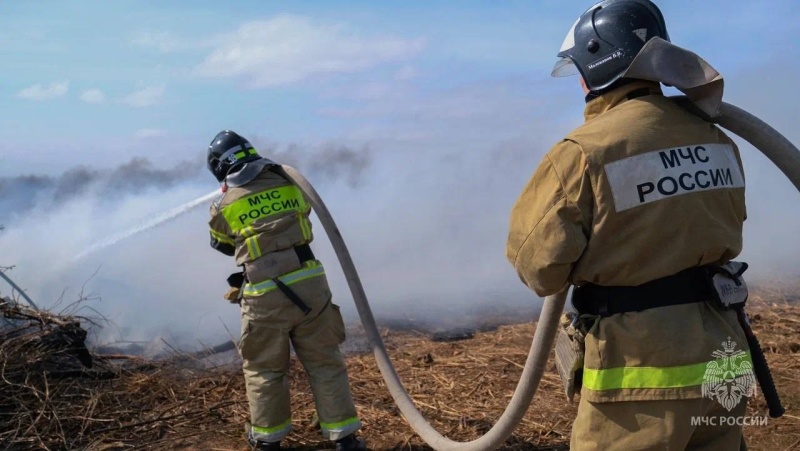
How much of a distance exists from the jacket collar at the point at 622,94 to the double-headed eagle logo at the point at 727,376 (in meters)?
0.81

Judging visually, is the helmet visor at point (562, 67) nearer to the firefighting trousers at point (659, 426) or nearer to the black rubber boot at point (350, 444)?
the firefighting trousers at point (659, 426)

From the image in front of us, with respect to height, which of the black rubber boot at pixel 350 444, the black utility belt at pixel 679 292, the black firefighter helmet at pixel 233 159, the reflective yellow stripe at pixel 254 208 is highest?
the black firefighter helmet at pixel 233 159

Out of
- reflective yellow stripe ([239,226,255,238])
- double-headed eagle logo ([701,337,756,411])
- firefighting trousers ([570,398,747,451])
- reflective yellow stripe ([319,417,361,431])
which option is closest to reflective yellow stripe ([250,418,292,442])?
reflective yellow stripe ([319,417,361,431])

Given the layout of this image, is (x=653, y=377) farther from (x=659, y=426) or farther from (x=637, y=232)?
(x=637, y=232)

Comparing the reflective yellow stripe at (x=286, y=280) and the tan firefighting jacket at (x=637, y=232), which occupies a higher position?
the reflective yellow stripe at (x=286, y=280)

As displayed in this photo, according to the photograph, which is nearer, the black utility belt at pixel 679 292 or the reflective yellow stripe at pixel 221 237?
the black utility belt at pixel 679 292

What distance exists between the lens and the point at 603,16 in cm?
244

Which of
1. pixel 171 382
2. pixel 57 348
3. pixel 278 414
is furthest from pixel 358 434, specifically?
pixel 57 348

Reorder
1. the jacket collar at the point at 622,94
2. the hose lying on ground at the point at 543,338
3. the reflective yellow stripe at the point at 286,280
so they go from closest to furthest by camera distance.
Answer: the jacket collar at the point at 622,94
the hose lying on ground at the point at 543,338
the reflective yellow stripe at the point at 286,280

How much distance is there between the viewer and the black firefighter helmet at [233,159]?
5.00 metres

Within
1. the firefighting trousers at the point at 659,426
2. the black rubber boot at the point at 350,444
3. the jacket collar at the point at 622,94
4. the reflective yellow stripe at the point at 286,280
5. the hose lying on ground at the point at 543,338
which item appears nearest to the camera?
the firefighting trousers at the point at 659,426

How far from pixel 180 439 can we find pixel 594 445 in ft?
11.8

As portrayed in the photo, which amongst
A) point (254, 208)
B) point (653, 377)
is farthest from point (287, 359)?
point (653, 377)

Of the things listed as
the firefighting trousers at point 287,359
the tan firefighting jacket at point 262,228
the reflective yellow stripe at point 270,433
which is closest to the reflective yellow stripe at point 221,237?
the tan firefighting jacket at point 262,228
